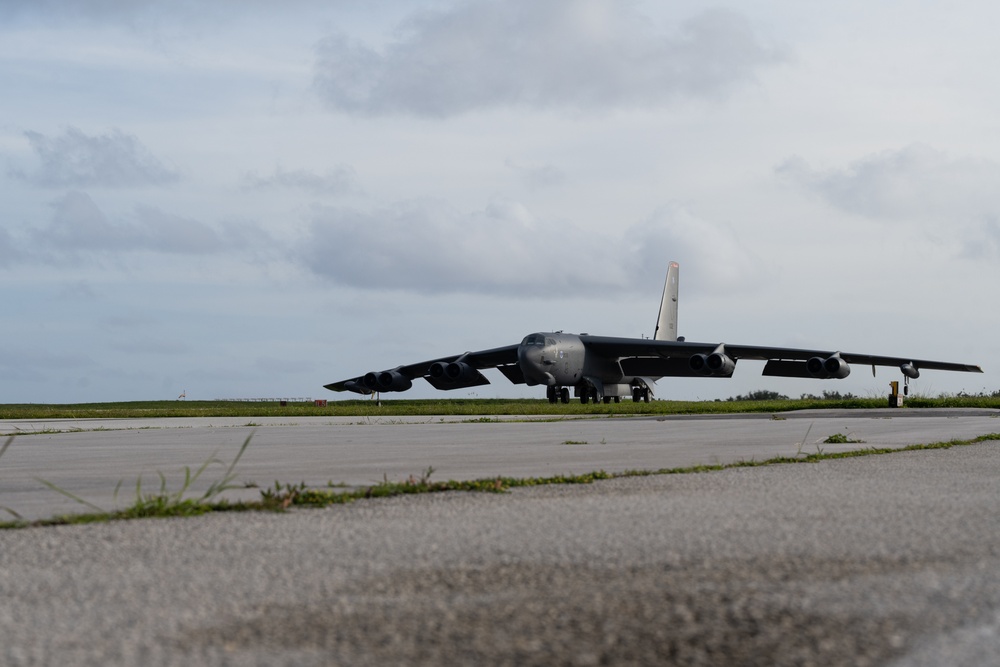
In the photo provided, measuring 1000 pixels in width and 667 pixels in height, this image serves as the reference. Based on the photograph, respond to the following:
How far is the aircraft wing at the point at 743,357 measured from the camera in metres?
41.0

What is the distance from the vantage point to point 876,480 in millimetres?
7504

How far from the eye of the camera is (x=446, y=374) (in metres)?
44.4

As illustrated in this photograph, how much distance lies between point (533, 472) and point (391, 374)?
129 feet

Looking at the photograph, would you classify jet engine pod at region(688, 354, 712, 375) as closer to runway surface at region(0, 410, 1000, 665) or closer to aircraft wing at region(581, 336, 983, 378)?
aircraft wing at region(581, 336, 983, 378)

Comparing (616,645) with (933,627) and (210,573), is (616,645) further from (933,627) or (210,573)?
(210,573)

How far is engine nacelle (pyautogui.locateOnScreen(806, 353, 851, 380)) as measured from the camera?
3959cm

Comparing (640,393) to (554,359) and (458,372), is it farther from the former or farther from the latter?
(458,372)

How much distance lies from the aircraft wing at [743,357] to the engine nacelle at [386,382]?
8211 mm

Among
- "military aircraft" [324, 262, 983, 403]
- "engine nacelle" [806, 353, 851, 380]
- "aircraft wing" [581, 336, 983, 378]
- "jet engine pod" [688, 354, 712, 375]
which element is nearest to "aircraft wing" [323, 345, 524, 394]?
"military aircraft" [324, 262, 983, 403]

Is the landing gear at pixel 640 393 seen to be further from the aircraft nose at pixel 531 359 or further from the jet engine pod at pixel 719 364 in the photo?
the aircraft nose at pixel 531 359

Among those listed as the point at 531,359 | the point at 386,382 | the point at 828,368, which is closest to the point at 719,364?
the point at 828,368

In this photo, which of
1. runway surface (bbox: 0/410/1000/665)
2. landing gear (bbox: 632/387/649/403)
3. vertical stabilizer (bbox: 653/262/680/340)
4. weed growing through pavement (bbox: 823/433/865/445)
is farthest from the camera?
vertical stabilizer (bbox: 653/262/680/340)

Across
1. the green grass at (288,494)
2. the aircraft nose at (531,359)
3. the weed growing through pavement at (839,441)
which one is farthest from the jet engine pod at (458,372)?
the green grass at (288,494)

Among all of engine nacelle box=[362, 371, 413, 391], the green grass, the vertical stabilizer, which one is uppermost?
the vertical stabilizer
